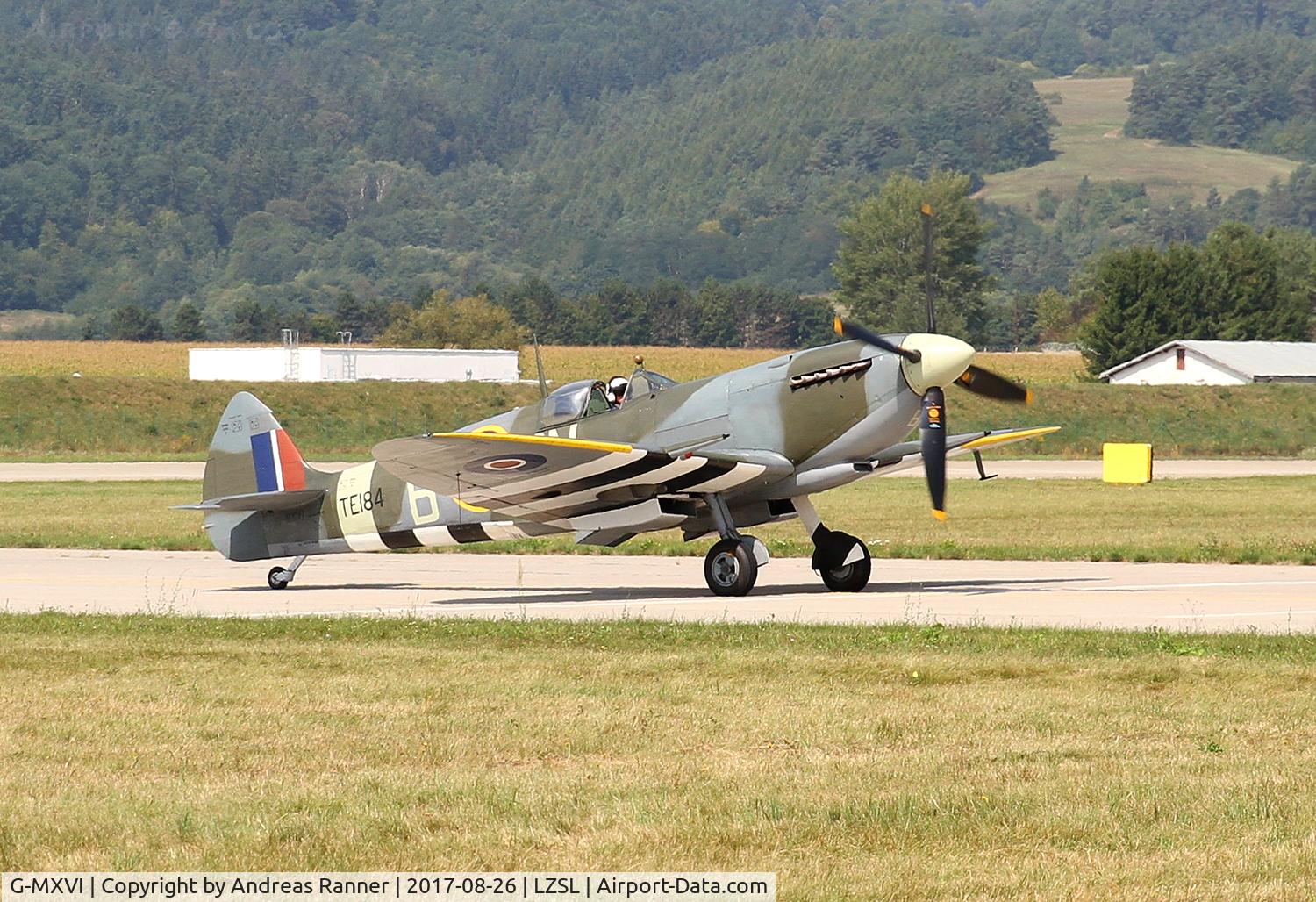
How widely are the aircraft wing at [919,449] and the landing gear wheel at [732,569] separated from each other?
5.37ft

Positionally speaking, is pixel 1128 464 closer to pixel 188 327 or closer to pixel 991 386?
pixel 991 386

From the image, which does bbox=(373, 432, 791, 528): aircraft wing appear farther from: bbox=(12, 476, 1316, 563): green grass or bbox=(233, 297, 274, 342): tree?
bbox=(233, 297, 274, 342): tree

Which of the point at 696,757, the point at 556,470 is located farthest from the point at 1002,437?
the point at 696,757

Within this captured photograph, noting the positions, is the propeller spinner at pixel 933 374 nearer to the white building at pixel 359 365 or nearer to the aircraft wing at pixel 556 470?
the aircraft wing at pixel 556 470

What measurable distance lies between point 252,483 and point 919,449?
801 cm

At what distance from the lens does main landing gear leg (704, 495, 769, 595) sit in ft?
65.3

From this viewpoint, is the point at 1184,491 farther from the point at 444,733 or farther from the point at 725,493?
the point at 444,733

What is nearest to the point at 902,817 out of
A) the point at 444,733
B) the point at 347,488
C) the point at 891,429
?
the point at 444,733

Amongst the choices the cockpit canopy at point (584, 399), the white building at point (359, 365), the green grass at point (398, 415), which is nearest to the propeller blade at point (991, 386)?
the cockpit canopy at point (584, 399)

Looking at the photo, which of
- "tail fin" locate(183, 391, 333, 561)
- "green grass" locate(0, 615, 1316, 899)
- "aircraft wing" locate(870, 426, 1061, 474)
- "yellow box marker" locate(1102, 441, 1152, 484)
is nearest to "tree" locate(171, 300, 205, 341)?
"yellow box marker" locate(1102, 441, 1152, 484)

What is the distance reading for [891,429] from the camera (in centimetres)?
1920

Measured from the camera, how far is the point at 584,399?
2044 cm

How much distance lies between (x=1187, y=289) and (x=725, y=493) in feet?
336

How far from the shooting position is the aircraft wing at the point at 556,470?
1864 centimetres
